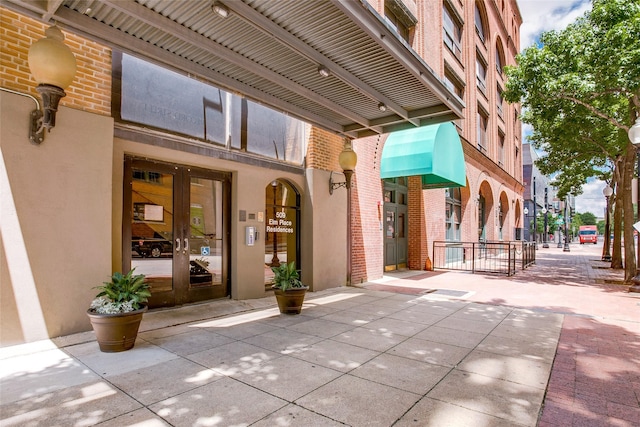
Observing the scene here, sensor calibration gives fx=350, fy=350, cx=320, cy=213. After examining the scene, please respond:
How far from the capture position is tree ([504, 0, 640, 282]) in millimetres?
8508

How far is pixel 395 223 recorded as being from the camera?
41.5 ft

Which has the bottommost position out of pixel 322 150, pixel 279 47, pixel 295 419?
pixel 295 419

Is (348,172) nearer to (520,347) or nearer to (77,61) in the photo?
(520,347)

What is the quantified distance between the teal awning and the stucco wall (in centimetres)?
755

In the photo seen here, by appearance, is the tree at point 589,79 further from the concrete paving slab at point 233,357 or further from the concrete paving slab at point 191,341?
the concrete paving slab at point 191,341

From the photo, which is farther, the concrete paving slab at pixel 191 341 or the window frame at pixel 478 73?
the window frame at pixel 478 73

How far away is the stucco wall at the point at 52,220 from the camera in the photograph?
4.19m

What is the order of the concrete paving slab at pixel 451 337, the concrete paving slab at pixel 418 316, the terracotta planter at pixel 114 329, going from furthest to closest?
the concrete paving slab at pixel 418 316 < the concrete paving slab at pixel 451 337 < the terracotta planter at pixel 114 329

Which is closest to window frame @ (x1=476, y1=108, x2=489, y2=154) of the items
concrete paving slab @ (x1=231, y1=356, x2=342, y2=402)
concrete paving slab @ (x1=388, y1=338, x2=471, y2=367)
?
concrete paving slab @ (x1=388, y1=338, x2=471, y2=367)

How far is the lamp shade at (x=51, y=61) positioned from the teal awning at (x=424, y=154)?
812 centimetres

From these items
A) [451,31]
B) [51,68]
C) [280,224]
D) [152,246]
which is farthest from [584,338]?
[451,31]

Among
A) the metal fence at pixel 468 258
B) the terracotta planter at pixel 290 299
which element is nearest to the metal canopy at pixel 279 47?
the terracotta planter at pixel 290 299

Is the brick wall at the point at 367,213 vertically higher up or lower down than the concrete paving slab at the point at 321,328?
higher up

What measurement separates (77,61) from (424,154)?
7.98 m
